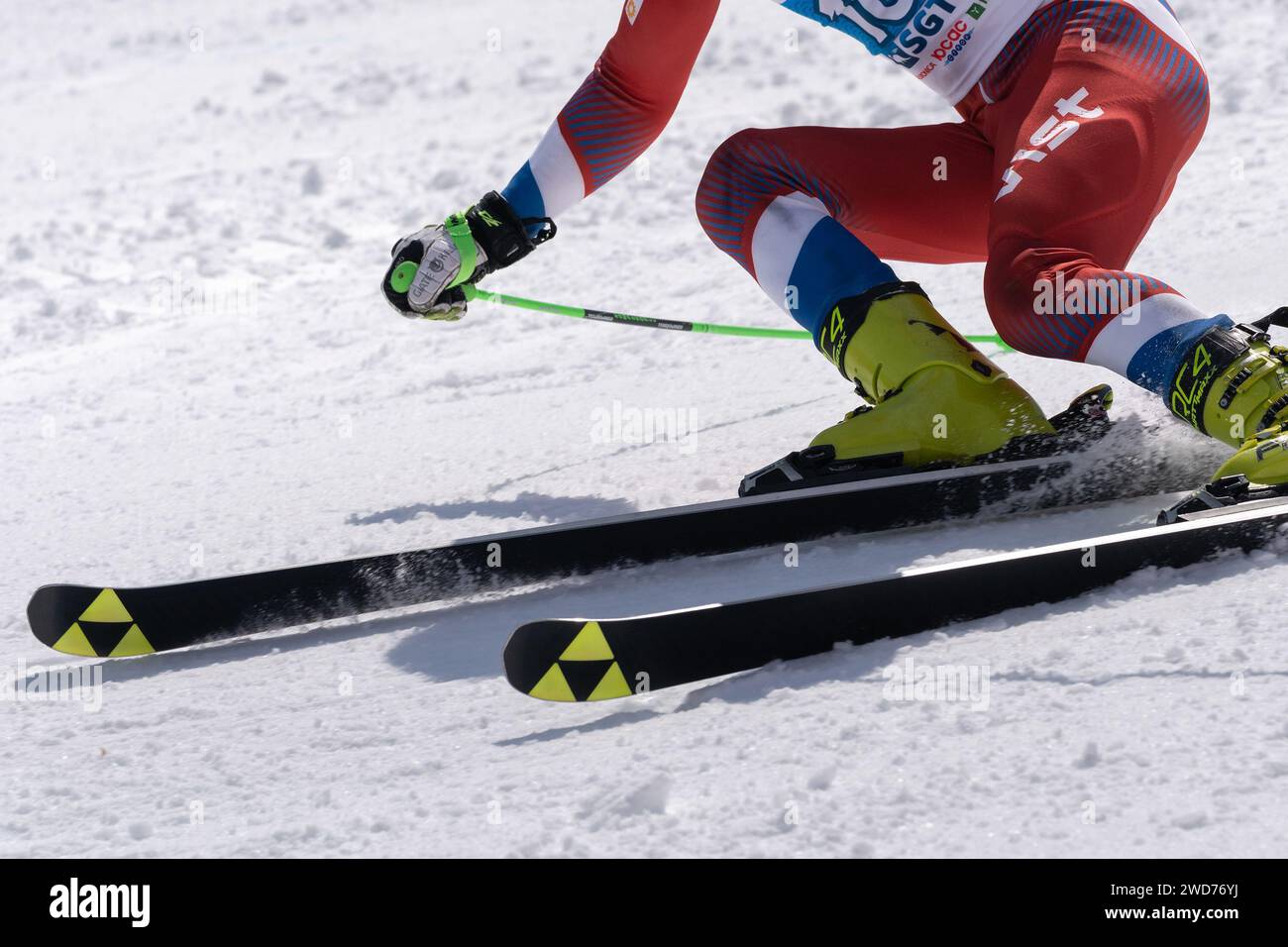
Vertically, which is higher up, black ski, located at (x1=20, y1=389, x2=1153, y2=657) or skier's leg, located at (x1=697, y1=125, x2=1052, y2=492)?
skier's leg, located at (x1=697, y1=125, x2=1052, y2=492)

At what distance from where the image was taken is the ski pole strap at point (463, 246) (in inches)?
108

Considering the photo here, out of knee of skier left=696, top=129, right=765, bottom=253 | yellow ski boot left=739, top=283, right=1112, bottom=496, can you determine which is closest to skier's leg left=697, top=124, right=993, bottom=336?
knee of skier left=696, top=129, right=765, bottom=253

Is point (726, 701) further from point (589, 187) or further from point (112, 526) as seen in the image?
point (112, 526)

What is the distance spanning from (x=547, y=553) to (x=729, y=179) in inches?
34.6

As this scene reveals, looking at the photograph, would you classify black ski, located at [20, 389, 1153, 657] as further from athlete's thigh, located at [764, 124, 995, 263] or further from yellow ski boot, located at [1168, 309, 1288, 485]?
athlete's thigh, located at [764, 124, 995, 263]

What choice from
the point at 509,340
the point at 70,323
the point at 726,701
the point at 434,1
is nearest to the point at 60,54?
the point at 434,1

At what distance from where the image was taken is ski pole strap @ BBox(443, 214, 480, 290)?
2.75 meters

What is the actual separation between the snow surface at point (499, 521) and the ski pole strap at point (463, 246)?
459 mm

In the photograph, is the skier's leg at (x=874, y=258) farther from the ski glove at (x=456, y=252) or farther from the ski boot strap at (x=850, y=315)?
the ski glove at (x=456, y=252)

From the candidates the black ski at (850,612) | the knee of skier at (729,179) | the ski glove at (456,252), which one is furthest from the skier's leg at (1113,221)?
the ski glove at (456,252)

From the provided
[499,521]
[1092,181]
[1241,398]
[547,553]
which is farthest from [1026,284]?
[499,521]

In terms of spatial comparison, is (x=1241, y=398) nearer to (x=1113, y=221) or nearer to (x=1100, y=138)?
(x=1113, y=221)

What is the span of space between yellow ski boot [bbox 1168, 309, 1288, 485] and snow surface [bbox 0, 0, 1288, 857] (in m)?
0.18

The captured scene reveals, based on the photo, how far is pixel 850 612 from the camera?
172 centimetres
